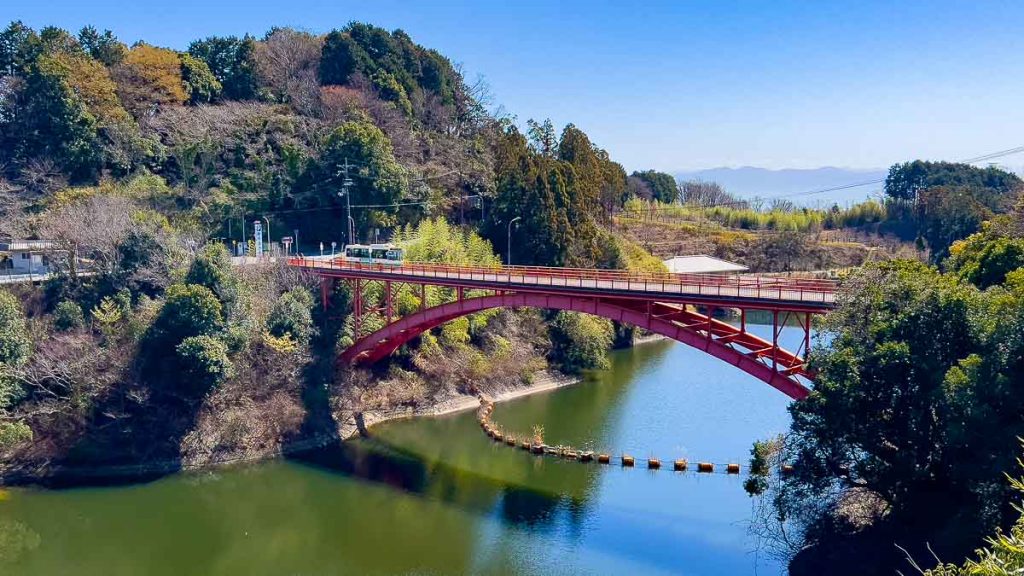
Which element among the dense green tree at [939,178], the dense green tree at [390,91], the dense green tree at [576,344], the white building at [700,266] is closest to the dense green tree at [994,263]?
the dense green tree at [576,344]

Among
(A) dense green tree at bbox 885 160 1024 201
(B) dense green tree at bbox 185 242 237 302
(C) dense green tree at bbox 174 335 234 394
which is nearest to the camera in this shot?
(C) dense green tree at bbox 174 335 234 394

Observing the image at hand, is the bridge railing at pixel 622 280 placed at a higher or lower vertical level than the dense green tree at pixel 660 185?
lower

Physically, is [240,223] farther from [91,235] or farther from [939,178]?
[939,178]

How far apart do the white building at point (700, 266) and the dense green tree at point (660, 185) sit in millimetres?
24221

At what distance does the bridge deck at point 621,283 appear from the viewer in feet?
67.9

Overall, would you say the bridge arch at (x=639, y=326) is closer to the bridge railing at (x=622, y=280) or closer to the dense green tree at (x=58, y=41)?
the bridge railing at (x=622, y=280)

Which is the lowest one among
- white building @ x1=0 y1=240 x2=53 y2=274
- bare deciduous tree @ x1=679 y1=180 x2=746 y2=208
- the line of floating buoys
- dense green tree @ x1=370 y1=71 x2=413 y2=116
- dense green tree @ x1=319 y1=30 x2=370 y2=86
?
the line of floating buoys

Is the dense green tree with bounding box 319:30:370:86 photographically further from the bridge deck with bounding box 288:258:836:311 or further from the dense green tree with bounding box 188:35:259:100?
the bridge deck with bounding box 288:258:836:311

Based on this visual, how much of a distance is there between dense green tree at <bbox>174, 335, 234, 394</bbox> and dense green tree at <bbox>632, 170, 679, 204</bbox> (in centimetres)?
6060

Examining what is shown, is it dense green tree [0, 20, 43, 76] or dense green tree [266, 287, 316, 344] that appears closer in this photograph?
dense green tree [266, 287, 316, 344]

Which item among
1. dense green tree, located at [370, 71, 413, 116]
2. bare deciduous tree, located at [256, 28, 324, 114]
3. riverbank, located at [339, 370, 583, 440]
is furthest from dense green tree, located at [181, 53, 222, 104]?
riverbank, located at [339, 370, 583, 440]

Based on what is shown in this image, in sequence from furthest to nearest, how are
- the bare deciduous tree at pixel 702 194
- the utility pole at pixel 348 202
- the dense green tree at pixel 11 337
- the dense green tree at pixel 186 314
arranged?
the bare deciduous tree at pixel 702 194
the utility pole at pixel 348 202
the dense green tree at pixel 186 314
the dense green tree at pixel 11 337

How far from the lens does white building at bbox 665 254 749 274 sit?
5178 cm

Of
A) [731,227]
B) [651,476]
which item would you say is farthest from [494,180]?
[731,227]
